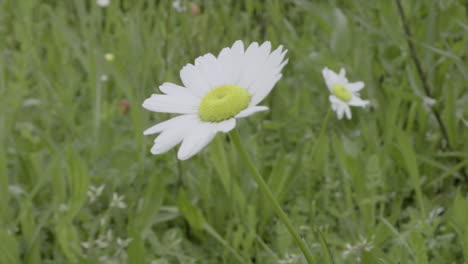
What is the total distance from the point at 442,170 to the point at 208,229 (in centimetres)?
63

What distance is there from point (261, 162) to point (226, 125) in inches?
34.1

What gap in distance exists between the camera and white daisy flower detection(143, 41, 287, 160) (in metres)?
0.79

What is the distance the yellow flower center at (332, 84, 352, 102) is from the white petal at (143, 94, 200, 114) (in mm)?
666

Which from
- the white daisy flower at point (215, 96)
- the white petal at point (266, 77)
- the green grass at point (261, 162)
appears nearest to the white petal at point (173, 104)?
the white daisy flower at point (215, 96)

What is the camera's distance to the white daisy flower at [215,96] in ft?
2.60

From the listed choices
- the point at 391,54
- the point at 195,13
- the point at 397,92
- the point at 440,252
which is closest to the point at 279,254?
the point at 440,252

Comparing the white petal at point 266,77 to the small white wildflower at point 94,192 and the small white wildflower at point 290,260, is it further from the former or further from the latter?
the small white wildflower at point 94,192

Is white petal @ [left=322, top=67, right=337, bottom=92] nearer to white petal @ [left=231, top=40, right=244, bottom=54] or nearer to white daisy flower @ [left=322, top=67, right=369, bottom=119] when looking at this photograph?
white daisy flower @ [left=322, top=67, right=369, bottom=119]

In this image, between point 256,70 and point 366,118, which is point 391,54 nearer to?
point 366,118

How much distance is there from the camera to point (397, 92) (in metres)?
1.67

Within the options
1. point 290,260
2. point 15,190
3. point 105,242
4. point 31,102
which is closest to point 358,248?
point 290,260

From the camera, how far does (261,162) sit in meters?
1.64

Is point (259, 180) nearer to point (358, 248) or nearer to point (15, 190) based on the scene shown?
point (358, 248)

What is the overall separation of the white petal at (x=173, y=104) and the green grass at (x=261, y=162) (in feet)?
1.01
